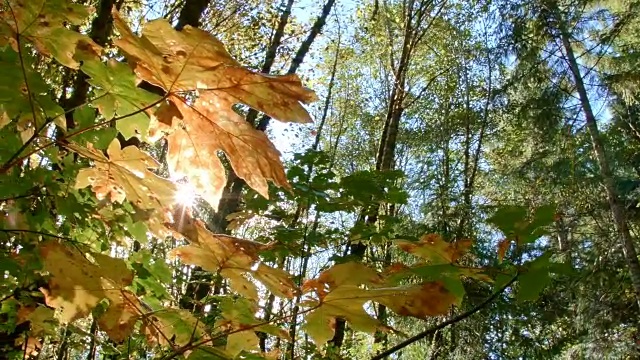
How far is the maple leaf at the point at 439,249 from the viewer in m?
0.60

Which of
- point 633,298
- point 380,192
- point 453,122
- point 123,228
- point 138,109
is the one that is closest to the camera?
point 138,109

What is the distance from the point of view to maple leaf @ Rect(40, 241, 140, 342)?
509 mm

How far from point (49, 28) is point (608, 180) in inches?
290

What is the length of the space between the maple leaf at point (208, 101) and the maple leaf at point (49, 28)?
9 centimetres

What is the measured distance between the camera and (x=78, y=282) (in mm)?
522

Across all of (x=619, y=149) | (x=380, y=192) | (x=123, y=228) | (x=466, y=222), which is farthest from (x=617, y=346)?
(x=123, y=228)

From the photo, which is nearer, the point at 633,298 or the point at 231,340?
the point at 231,340

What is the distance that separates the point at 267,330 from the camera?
0.65m

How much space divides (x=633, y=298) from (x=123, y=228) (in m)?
8.33

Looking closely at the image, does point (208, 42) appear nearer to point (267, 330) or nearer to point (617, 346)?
point (267, 330)

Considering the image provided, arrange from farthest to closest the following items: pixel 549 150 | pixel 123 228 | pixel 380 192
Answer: pixel 549 150
pixel 380 192
pixel 123 228

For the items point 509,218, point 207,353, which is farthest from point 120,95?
point 509,218

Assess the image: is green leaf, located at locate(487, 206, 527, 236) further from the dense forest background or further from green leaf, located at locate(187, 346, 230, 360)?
green leaf, located at locate(187, 346, 230, 360)

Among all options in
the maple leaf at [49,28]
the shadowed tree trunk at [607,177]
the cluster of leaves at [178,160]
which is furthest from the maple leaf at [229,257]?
the shadowed tree trunk at [607,177]
